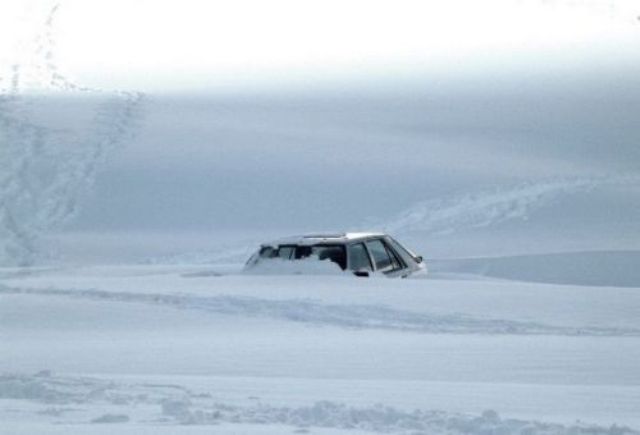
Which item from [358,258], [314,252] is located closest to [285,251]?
[314,252]

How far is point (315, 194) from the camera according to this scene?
26.6 metres

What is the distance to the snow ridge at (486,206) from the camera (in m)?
23.7

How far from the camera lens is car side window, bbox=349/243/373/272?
1383cm

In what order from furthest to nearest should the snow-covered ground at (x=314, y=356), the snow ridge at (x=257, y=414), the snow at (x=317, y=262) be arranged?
the snow at (x=317, y=262) → the snow-covered ground at (x=314, y=356) → the snow ridge at (x=257, y=414)

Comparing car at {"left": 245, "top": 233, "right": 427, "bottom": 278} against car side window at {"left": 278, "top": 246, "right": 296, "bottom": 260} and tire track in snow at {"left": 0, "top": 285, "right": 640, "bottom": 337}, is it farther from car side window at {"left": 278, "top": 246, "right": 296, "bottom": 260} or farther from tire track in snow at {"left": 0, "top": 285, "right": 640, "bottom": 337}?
tire track in snow at {"left": 0, "top": 285, "right": 640, "bottom": 337}

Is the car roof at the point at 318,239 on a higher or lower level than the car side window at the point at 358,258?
higher

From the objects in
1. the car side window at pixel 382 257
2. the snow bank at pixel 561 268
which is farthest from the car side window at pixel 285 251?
the snow bank at pixel 561 268

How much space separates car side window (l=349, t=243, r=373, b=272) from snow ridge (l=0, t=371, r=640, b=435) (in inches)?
266

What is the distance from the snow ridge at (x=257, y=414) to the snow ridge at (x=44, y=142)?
47.7ft

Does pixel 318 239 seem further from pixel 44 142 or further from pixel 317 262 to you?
pixel 44 142

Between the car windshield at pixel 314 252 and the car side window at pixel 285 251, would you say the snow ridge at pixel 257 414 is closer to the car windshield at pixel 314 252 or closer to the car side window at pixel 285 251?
the car windshield at pixel 314 252

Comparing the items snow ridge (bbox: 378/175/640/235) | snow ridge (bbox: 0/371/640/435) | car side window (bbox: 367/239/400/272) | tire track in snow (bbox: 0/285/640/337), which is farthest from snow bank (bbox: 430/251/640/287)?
snow ridge (bbox: 0/371/640/435)

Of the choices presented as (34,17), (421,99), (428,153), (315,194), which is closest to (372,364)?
(315,194)

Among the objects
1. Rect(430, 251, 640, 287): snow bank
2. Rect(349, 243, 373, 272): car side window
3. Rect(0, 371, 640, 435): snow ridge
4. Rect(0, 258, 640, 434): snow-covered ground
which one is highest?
Rect(430, 251, 640, 287): snow bank
